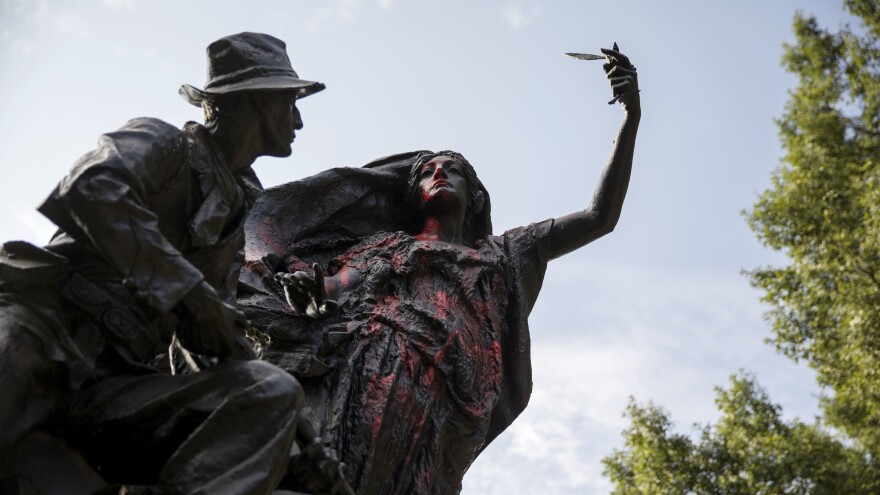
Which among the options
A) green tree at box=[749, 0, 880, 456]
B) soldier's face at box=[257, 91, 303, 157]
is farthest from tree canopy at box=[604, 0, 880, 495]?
soldier's face at box=[257, 91, 303, 157]

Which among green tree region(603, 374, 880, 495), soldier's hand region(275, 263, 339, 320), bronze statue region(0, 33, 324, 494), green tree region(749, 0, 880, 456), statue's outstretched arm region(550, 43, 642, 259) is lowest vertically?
bronze statue region(0, 33, 324, 494)

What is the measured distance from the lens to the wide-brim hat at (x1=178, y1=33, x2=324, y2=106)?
457 cm

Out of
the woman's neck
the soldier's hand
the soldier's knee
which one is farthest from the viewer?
the woman's neck

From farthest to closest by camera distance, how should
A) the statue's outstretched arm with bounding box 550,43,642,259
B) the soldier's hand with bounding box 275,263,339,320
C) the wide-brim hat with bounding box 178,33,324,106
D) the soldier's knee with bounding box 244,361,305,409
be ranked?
1. the statue's outstretched arm with bounding box 550,43,642,259
2. the soldier's hand with bounding box 275,263,339,320
3. the wide-brim hat with bounding box 178,33,324,106
4. the soldier's knee with bounding box 244,361,305,409

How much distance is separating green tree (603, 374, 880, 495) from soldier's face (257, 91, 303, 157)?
1037cm

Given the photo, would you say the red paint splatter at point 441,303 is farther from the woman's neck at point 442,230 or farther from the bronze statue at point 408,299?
the woman's neck at point 442,230

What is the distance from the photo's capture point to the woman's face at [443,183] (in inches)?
272

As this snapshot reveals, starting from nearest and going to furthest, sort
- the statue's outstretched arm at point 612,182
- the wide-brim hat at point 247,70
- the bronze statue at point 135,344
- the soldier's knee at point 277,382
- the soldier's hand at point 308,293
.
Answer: the bronze statue at point 135,344, the soldier's knee at point 277,382, the wide-brim hat at point 247,70, the soldier's hand at point 308,293, the statue's outstretched arm at point 612,182

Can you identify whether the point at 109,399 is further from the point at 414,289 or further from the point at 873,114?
the point at 873,114

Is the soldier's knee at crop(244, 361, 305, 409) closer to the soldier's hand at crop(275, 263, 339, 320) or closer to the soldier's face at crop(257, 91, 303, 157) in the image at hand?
the soldier's face at crop(257, 91, 303, 157)

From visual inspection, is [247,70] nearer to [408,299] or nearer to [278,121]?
[278,121]

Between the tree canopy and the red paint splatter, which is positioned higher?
the tree canopy

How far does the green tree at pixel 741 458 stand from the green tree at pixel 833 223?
18.8 inches

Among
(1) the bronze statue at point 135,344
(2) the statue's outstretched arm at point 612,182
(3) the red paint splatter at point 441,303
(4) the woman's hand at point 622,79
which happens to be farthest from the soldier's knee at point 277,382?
(4) the woman's hand at point 622,79
